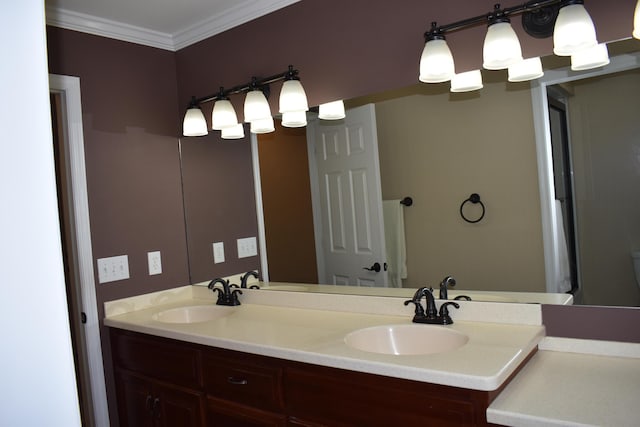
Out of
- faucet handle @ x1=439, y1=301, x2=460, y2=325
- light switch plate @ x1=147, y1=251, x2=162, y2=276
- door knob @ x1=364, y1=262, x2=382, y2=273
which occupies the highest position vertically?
light switch plate @ x1=147, y1=251, x2=162, y2=276

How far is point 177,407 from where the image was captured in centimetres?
214

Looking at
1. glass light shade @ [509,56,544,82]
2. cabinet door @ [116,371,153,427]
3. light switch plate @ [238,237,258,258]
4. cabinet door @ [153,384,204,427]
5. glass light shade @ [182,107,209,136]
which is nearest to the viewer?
glass light shade @ [509,56,544,82]

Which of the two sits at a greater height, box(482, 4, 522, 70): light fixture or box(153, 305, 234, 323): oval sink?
box(482, 4, 522, 70): light fixture

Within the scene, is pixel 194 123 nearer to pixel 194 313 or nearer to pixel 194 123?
pixel 194 123

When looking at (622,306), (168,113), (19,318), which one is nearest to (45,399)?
(19,318)

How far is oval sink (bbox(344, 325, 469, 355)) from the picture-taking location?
1762mm

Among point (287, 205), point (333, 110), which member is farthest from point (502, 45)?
point (287, 205)

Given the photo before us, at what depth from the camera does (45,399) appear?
320 millimetres

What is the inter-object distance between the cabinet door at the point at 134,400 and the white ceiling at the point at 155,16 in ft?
5.87

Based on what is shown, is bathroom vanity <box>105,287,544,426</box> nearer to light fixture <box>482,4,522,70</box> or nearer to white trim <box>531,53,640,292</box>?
white trim <box>531,53,640,292</box>

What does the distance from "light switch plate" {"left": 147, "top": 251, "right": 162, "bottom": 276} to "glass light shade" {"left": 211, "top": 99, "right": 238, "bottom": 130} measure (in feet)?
2.62

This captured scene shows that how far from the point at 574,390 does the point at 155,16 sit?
8.12 feet

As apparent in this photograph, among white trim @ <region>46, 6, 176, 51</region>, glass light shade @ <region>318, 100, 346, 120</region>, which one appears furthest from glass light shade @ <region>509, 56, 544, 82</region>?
white trim @ <region>46, 6, 176, 51</region>

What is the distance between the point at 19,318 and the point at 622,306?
69.7 inches
